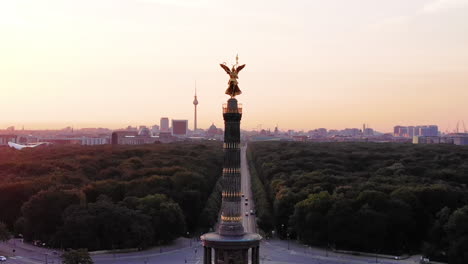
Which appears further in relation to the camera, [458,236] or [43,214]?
[43,214]

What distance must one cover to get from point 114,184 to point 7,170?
37513 millimetres

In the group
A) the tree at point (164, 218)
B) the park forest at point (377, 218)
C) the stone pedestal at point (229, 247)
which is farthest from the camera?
the tree at point (164, 218)

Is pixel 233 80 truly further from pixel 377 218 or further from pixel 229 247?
pixel 377 218

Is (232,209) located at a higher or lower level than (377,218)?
higher

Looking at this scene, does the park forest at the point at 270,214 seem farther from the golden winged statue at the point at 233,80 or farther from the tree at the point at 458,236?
the golden winged statue at the point at 233,80

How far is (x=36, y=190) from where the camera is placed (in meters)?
87.4

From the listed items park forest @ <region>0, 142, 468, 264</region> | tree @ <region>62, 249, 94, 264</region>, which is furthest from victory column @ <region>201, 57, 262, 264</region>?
park forest @ <region>0, 142, 468, 264</region>

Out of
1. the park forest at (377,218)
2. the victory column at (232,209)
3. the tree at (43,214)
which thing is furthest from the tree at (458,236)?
the tree at (43,214)

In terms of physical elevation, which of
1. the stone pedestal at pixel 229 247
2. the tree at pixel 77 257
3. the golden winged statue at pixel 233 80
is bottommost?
the tree at pixel 77 257

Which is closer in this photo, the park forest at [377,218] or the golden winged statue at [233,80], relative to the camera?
the golden winged statue at [233,80]

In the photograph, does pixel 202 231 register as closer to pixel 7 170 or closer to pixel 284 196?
pixel 284 196

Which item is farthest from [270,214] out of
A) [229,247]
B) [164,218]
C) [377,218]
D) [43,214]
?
[229,247]

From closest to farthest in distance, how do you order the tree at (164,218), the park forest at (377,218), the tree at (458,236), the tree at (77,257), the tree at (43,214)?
the tree at (77,257) < the tree at (458,236) < the park forest at (377,218) < the tree at (164,218) < the tree at (43,214)

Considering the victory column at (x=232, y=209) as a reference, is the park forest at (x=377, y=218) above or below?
below
